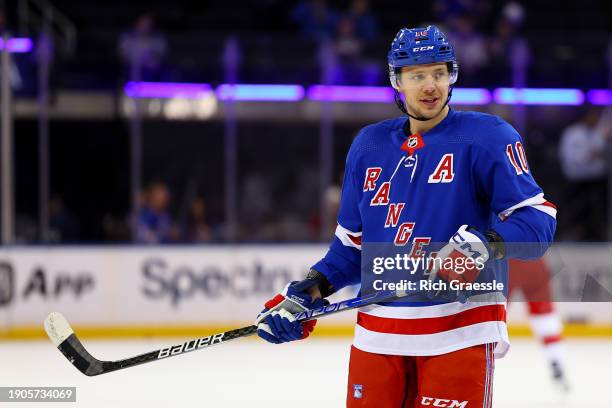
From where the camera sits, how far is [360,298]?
228cm

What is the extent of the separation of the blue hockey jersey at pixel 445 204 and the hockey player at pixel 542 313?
2770 mm

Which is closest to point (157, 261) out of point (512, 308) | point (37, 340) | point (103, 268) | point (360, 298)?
point (103, 268)

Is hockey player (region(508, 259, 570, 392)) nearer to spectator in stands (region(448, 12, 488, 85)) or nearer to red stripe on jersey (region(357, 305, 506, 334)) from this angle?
spectator in stands (region(448, 12, 488, 85))

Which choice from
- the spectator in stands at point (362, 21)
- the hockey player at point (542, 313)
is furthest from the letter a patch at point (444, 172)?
the spectator in stands at point (362, 21)

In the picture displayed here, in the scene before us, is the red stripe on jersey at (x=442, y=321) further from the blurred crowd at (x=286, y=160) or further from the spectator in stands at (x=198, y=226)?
the spectator in stands at (x=198, y=226)

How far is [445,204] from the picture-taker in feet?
7.24

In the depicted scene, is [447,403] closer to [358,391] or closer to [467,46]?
[358,391]

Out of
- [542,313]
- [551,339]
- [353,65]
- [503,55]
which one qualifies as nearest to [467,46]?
[503,55]

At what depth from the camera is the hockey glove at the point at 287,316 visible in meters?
2.33

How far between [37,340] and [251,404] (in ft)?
9.00

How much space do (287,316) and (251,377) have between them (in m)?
3.06

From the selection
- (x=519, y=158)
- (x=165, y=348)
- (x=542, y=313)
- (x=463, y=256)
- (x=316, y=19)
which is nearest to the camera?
(x=463, y=256)

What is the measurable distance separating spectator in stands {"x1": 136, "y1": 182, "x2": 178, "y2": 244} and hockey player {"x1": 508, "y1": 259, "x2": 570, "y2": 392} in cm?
276

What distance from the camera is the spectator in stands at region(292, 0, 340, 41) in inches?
334
